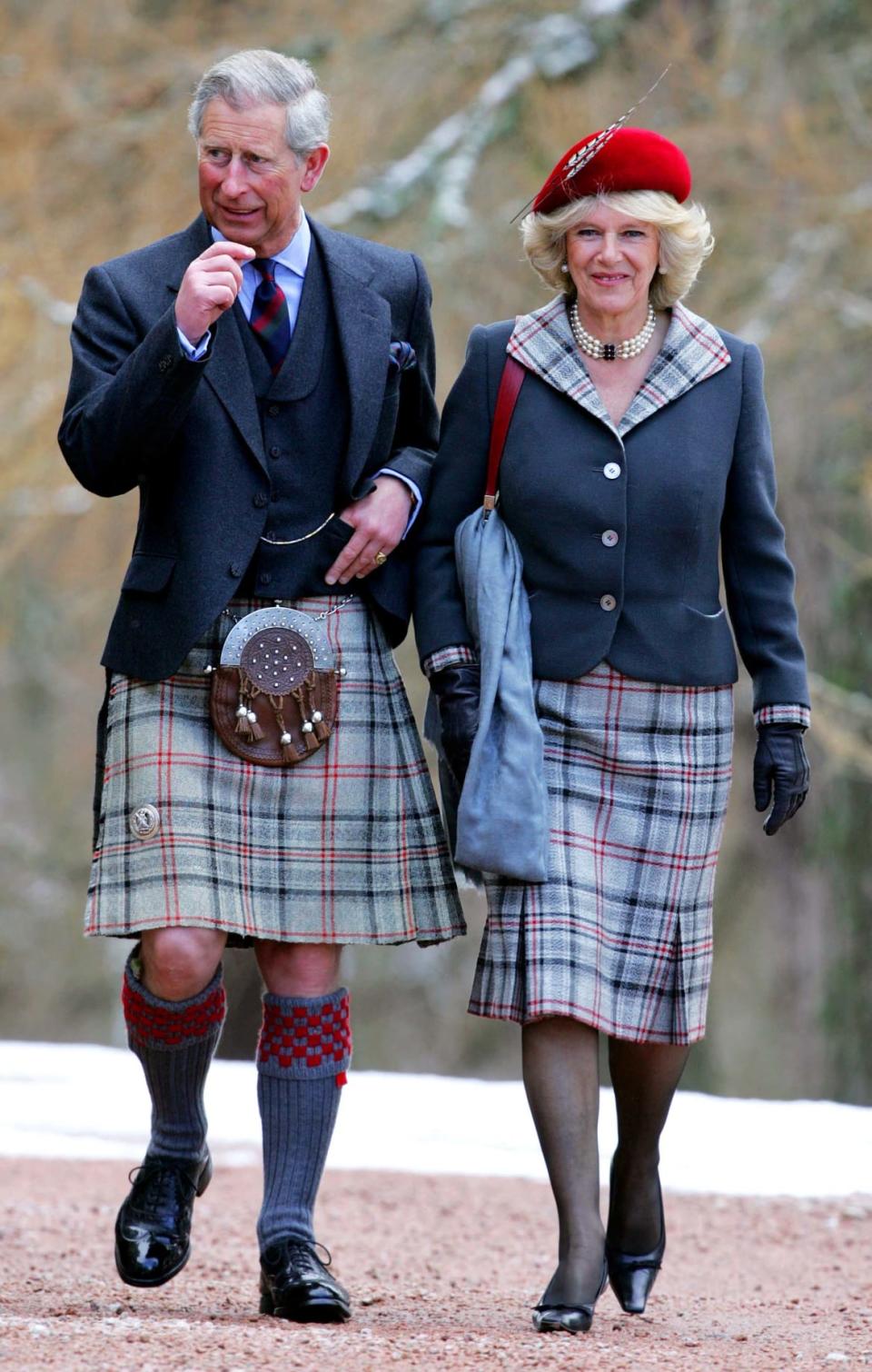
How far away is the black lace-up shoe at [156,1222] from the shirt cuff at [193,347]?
130 cm

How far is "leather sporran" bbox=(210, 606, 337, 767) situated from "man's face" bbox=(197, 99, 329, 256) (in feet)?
2.03

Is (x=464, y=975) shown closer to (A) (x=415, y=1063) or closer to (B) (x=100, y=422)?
(A) (x=415, y=1063)

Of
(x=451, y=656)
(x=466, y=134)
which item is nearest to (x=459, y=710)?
(x=451, y=656)

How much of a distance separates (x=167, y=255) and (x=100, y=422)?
368mm

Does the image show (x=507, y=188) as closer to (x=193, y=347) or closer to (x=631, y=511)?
(x=631, y=511)

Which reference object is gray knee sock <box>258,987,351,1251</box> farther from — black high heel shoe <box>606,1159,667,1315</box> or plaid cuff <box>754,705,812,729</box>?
plaid cuff <box>754,705,812,729</box>

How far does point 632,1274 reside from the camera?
3.60 meters

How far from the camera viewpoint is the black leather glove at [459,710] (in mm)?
3359

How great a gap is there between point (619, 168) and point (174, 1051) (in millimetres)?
1608

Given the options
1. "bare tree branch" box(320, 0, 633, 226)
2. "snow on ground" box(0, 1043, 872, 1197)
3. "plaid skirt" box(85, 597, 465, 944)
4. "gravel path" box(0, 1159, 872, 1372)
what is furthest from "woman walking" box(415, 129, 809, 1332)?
"bare tree branch" box(320, 0, 633, 226)

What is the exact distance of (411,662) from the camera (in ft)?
27.1

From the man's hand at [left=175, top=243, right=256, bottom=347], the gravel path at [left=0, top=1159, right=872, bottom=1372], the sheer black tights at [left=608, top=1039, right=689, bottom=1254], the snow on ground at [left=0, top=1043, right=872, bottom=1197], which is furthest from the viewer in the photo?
the snow on ground at [left=0, top=1043, right=872, bottom=1197]

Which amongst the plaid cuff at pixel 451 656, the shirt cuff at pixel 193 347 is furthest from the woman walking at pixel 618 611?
the shirt cuff at pixel 193 347

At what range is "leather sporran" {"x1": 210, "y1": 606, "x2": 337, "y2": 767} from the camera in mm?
3314
